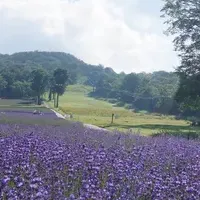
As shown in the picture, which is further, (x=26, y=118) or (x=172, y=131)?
(x=172, y=131)

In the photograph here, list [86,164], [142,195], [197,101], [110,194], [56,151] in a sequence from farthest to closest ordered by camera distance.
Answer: [197,101] < [56,151] < [86,164] < [142,195] < [110,194]

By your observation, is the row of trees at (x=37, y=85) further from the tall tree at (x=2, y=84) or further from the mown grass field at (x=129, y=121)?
the mown grass field at (x=129, y=121)

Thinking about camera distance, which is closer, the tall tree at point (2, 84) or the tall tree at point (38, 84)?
the tall tree at point (38, 84)

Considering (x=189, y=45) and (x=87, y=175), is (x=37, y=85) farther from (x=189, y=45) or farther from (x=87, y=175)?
(x=87, y=175)

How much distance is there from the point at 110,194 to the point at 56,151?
2767 mm

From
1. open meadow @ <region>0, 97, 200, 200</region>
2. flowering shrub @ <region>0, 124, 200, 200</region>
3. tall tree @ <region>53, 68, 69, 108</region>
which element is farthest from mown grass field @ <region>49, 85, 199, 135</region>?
open meadow @ <region>0, 97, 200, 200</region>

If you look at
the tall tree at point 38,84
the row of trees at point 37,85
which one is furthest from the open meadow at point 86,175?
the tall tree at point 38,84

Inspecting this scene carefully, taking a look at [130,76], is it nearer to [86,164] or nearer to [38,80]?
[38,80]

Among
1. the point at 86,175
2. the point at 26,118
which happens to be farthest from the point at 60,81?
the point at 86,175

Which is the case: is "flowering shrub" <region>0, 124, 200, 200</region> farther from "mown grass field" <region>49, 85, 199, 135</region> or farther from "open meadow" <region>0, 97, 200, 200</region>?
"mown grass field" <region>49, 85, 199, 135</region>

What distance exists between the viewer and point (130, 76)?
176750 millimetres

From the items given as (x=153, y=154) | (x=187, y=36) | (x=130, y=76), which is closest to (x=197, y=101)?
(x=187, y=36)

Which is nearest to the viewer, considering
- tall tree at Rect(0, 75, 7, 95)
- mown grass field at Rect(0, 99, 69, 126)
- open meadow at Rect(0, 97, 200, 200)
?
open meadow at Rect(0, 97, 200, 200)

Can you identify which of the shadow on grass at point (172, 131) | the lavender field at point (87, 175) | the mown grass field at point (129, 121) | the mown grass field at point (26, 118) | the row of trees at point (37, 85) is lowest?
the mown grass field at point (129, 121)
